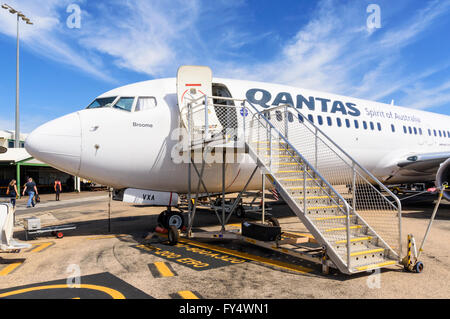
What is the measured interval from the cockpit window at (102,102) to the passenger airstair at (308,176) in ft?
6.87

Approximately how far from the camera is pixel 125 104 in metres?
8.59

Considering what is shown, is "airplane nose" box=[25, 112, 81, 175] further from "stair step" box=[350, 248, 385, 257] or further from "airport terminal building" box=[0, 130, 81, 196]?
"airport terminal building" box=[0, 130, 81, 196]

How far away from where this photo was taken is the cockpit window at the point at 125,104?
8.53m

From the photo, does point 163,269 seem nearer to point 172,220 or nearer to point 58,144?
point 172,220

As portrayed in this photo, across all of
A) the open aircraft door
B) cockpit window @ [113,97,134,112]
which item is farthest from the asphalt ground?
cockpit window @ [113,97,134,112]

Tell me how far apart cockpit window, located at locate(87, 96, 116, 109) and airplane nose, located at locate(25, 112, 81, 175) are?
100 cm

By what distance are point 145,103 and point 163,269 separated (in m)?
4.62

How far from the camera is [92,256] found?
23.8ft

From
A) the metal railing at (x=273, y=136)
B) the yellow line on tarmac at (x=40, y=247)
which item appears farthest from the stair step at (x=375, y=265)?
the yellow line on tarmac at (x=40, y=247)

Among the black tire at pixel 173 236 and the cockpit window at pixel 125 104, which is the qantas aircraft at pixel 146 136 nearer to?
the cockpit window at pixel 125 104

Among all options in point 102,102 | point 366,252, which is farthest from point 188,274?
point 102,102

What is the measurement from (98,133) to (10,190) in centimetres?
1292

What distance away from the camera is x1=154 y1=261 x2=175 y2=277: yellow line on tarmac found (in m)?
5.89
